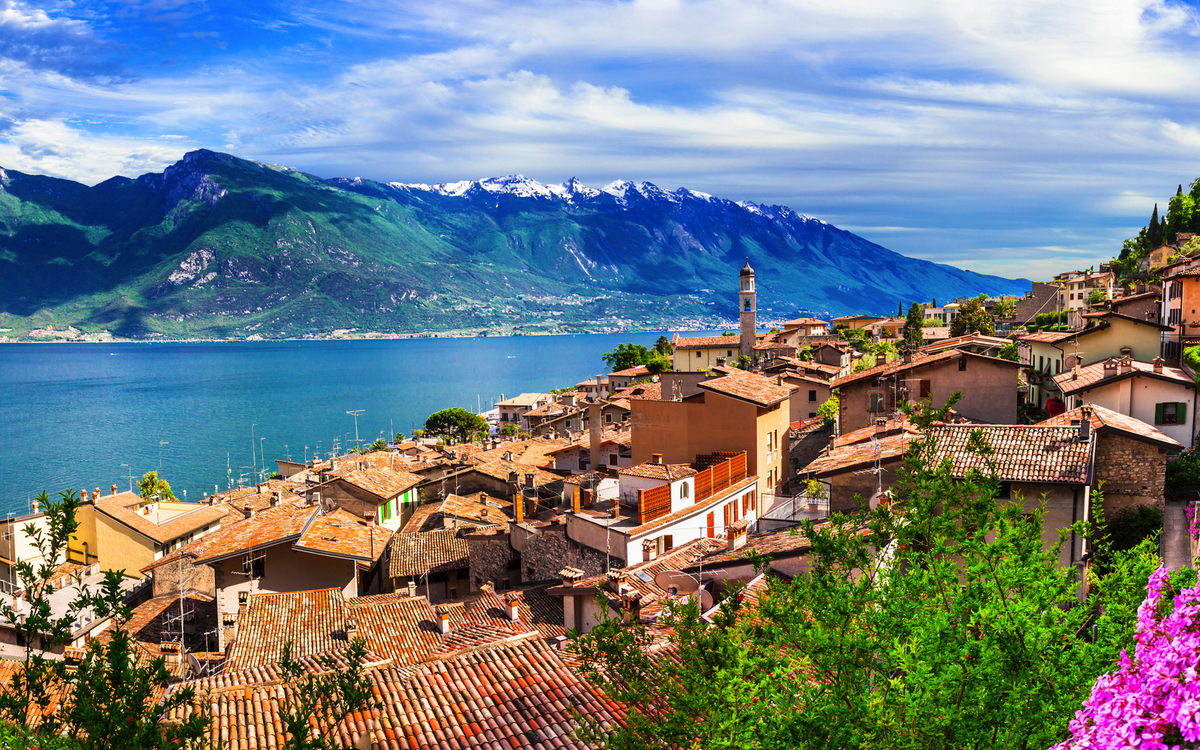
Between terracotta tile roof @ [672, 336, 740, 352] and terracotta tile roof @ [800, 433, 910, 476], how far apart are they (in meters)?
62.3

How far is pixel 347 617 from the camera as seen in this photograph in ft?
59.7

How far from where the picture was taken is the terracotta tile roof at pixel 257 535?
2292cm

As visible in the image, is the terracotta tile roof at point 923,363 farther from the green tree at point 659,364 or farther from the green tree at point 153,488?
the green tree at point 153,488

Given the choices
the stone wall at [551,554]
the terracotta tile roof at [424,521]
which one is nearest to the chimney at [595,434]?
the terracotta tile roof at [424,521]

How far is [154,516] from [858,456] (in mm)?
32833

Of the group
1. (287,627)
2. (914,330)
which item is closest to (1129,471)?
(287,627)

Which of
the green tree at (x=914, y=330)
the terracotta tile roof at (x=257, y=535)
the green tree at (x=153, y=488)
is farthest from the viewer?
the green tree at (x=914, y=330)

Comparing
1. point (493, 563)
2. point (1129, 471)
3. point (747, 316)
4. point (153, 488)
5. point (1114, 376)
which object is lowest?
point (153, 488)

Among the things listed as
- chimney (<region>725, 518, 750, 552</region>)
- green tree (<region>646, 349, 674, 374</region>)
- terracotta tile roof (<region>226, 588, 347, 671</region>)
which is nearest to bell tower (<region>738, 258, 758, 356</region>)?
green tree (<region>646, 349, 674, 374</region>)

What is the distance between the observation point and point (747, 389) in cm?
2838

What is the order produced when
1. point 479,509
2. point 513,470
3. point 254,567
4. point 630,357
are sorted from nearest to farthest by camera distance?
1. point 254,567
2. point 479,509
3. point 513,470
4. point 630,357

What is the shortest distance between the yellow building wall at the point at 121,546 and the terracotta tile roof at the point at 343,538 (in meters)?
10.8

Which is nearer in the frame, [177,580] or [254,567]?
[254,567]

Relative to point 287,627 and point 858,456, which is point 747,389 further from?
point 287,627
